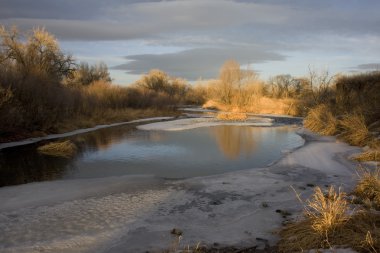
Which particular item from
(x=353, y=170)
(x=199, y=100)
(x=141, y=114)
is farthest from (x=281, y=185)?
(x=199, y=100)

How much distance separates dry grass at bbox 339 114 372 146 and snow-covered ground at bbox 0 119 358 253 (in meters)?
5.07

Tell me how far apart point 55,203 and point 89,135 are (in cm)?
1508

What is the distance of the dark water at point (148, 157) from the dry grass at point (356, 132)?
7.78 feet

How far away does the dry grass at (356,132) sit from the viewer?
16.6 meters

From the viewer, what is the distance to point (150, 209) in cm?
789

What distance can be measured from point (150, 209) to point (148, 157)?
22.8 ft

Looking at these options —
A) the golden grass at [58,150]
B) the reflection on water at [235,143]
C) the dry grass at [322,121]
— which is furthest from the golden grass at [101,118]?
the dry grass at [322,121]

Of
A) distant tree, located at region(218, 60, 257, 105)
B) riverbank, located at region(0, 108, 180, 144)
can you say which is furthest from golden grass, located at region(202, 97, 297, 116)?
riverbank, located at region(0, 108, 180, 144)

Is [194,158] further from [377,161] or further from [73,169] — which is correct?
[377,161]

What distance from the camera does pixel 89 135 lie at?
75.6 feet

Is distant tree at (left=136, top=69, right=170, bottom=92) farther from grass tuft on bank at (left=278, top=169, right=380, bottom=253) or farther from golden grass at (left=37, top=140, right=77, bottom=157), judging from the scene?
grass tuft on bank at (left=278, top=169, right=380, bottom=253)

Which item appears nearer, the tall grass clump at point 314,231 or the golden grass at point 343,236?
the golden grass at point 343,236

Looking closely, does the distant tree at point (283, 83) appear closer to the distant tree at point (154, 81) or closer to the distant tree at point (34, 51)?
the distant tree at point (154, 81)

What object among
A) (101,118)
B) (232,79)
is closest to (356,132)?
(101,118)
